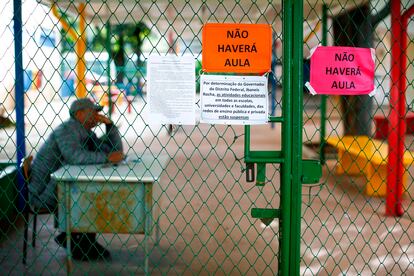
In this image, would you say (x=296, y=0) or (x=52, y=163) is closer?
(x=296, y=0)

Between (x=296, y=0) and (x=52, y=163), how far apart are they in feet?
8.59

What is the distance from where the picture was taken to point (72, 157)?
4.42 m

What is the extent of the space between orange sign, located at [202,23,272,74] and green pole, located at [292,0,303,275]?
14 cm

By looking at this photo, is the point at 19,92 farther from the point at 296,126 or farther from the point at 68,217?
the point at 296,126

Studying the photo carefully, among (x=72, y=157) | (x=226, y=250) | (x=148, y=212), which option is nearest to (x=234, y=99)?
(x=148, y=212)

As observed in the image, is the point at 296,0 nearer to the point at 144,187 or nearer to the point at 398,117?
the point at 144,187

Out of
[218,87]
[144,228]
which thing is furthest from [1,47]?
[218,87]

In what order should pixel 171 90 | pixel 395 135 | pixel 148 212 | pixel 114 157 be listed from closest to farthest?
pixel 171 90
pixel 148 212
pixel 114 157
pixel 395 135

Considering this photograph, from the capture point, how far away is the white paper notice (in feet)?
9.36

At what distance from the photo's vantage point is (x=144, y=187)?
4.03m

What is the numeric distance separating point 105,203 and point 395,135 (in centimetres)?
308

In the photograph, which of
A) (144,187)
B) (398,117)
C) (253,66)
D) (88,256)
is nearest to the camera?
(253,66)

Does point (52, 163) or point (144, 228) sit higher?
point (52, 163)

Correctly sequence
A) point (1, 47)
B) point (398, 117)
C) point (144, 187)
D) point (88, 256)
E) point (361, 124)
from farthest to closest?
point (1, 47) → point (361, 124) → point (398, 117) → point (88, 256) → point (144, 187)
